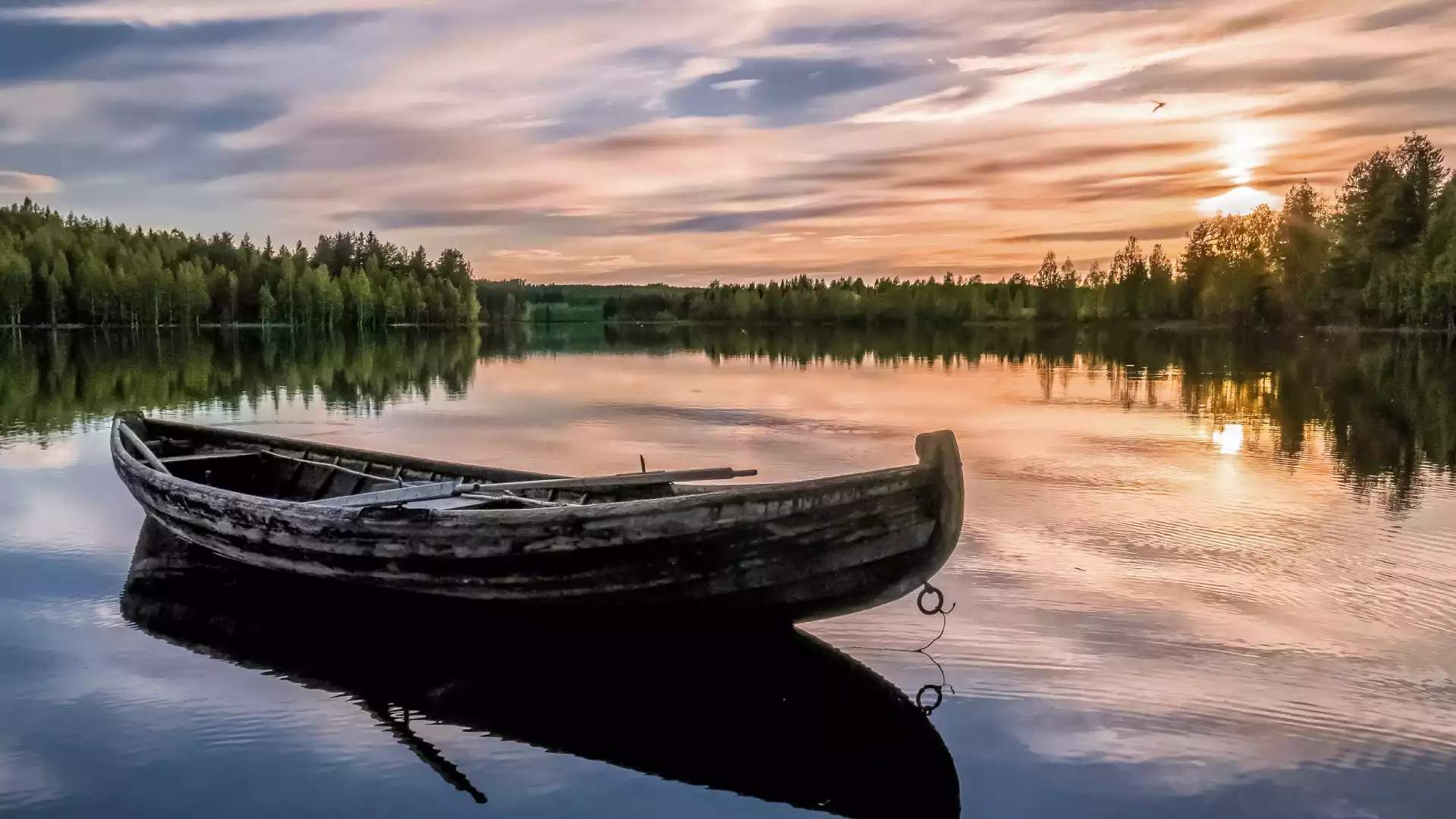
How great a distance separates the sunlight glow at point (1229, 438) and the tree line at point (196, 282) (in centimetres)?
13312

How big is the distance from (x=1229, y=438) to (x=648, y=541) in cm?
1981

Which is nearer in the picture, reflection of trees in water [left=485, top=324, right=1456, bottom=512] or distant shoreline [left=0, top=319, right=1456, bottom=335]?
reflection of trees in water [left=485, top=324, right=1456, bottom=512]

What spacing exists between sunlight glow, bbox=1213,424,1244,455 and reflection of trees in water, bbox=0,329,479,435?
25213 millimetres

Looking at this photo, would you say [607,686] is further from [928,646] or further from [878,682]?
[928,646]

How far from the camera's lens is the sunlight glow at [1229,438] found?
21859mm

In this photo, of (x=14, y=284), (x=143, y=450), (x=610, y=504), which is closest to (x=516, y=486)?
(x=610, y=504)

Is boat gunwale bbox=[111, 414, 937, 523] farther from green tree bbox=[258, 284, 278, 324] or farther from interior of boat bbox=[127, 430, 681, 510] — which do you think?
green tree bbox=[258, 284, 278, 324]

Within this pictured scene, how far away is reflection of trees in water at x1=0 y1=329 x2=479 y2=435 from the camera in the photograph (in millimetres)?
32081

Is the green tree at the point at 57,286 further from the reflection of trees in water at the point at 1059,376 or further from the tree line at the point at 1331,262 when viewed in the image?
the tree line at the point at 1331,262

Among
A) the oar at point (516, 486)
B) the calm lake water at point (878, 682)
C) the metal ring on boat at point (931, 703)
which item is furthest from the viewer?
the oar at point (516, 486)

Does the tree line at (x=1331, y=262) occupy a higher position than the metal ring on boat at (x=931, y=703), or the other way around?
the tree line at (x=1331, y=262)

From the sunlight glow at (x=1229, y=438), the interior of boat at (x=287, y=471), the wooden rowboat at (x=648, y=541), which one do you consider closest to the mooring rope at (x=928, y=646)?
the wooden rowboat at (x=648, y=541)

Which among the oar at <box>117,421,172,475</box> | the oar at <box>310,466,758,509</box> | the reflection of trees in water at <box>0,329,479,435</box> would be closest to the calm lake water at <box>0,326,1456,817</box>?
the oar at <box>117,421,172,475</box>

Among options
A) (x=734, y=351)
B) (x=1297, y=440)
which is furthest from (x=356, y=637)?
(x=734, y=351)
